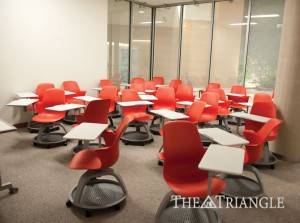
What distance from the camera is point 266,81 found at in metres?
7.44

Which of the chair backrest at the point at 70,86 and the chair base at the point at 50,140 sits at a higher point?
the chair backrest at the point at 70,86

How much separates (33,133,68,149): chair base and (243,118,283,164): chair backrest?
3149 mm

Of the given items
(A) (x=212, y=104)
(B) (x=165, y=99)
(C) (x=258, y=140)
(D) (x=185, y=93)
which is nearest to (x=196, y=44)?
(D) (x=185, y=93)

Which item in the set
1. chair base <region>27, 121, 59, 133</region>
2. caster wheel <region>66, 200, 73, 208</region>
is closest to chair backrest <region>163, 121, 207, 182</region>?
caster wheel <region>66, 200, 73, 208</region>

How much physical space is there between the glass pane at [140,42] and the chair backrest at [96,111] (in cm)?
523

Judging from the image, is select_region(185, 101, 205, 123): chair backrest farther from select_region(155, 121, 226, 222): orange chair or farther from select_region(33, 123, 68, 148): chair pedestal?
select_region(33, 123, 68, 148): chair pedestal

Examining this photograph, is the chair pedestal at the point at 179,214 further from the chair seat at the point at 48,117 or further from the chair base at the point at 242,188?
the chair seat at the point at 48,117

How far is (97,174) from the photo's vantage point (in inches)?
112

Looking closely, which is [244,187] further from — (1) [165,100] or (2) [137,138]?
(1) [165,100]

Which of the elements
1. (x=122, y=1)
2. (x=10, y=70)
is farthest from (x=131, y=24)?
(x=10, y=70)

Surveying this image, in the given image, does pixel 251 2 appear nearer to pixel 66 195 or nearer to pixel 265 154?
pixel 265 154

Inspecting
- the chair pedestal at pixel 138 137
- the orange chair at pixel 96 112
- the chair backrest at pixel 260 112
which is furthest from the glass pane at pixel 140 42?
the chair backrest at pixel 260 112

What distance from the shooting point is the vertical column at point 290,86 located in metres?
4.22

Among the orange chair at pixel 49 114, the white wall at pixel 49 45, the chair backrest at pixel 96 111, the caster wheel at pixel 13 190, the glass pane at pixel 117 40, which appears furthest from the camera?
the glass pane at pixel 117 40
